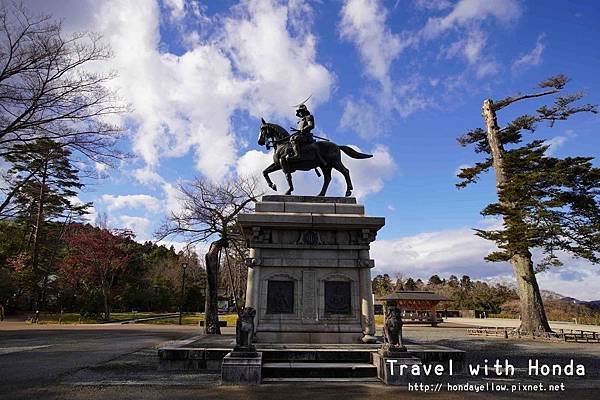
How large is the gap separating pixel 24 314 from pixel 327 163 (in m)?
A: 38.5

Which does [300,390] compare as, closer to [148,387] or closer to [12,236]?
[148,387]

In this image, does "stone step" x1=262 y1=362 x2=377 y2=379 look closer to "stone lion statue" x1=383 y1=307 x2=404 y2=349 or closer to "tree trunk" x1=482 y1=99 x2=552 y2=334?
"stone lion statue" x1=383 y1=307 x2=404 y2=349

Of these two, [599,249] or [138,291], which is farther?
[138,291]

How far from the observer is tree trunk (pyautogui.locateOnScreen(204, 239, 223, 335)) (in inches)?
762

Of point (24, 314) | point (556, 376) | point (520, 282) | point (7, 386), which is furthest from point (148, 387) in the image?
point (24, 314)

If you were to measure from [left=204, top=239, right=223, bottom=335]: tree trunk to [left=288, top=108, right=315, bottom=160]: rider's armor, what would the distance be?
877 centimetres

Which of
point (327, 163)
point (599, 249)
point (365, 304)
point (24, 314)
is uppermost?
point (327, 163)

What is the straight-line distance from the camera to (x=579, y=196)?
21.4 meters

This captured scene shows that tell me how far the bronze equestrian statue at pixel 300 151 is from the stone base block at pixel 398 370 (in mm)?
6069

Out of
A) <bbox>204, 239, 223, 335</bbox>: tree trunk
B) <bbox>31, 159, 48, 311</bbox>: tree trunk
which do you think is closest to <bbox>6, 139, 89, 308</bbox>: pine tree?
<bbox>31, 159, 48, 311</bbox>: tree trunk

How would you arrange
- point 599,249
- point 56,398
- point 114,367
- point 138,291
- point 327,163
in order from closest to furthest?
1. point 56,398
2. point 114,367
3. point 327,163
4. point 599,249
5. point 138,291

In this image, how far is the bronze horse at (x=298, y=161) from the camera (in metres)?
12.9

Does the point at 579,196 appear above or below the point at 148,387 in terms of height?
above

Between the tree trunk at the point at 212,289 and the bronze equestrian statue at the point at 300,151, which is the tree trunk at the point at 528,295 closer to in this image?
the bronze equestrian statue at the point at 300,151
